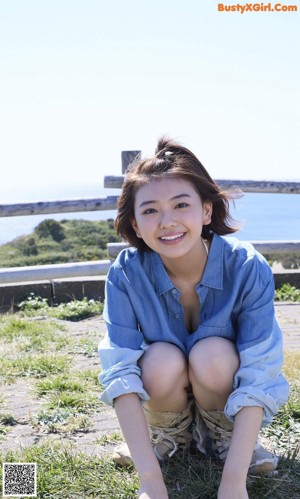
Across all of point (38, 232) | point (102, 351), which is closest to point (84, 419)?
point (102, 351)

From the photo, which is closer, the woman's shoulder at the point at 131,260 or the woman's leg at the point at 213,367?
the woman's leg at the point at 213,367

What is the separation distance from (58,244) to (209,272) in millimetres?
23501

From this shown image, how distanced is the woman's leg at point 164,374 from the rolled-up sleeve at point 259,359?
0.61 ft

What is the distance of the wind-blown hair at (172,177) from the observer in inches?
93.3

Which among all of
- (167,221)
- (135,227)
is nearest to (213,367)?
(167,221)

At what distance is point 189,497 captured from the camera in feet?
7.22

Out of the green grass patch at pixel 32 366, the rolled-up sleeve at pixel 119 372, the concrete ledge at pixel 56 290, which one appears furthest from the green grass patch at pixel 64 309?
the rolled-up sleeve at pixel 119 372

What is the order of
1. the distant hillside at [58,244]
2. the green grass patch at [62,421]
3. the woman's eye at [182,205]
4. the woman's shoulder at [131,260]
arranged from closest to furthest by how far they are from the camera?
the woman's eye at [182,205] < the woman's shoulder at [131,260] < the green grass patch at [62,421] < the distant hillside at [58,244]

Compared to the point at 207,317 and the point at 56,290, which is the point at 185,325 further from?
the point at 56,290

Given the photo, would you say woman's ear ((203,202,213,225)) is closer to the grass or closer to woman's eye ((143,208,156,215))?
woman's eye ((143,208,156,215))

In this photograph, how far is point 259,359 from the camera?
7.24 ft

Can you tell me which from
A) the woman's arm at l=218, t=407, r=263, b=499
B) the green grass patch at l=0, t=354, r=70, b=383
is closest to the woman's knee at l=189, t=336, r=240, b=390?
the woman's arm at l=218, t=407, r=263, b=499

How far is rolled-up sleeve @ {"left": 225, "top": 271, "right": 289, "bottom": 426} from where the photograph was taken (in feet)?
7.01

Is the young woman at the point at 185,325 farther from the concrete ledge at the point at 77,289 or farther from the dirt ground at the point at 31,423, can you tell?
the concrete ledge at the point at 77,289
